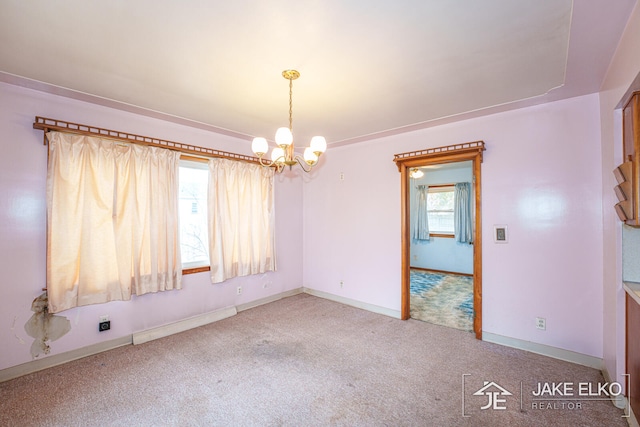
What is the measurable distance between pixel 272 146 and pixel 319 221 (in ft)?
5.04

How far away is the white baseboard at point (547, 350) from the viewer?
265cm

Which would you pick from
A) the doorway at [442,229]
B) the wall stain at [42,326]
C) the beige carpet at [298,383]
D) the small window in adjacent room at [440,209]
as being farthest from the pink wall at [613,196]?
the wall stain at [42,326]

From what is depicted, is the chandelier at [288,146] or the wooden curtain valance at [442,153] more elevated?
the wooden curtain valance at [442,153]

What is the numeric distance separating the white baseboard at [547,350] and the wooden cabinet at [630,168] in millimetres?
1651

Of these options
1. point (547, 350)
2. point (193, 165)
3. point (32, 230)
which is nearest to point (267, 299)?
point (193, 165)

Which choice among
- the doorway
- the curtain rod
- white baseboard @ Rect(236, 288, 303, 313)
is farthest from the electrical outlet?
the doorway

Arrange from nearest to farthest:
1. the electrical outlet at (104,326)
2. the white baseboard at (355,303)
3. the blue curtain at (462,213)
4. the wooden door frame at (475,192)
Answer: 1. the electrical outlet at (104,326)
2. the wooden door frame at (475,192)
3. the white baseboard at (355,303)
4. the blue curtain at (462,213)

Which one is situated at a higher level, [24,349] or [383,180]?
[383,180]

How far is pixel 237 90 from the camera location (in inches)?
105

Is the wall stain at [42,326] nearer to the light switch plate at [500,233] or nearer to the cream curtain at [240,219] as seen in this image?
the cream curtain at [240,219]

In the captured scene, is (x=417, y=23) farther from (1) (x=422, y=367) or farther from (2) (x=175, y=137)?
(2) (x=175, y=137)

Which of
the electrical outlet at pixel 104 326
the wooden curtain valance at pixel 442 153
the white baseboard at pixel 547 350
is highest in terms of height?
the wooden curtain valance at pixel 442 153

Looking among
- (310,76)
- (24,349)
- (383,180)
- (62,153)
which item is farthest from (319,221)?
(24,349)

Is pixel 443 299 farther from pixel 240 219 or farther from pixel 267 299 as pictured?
pixel 240 219
